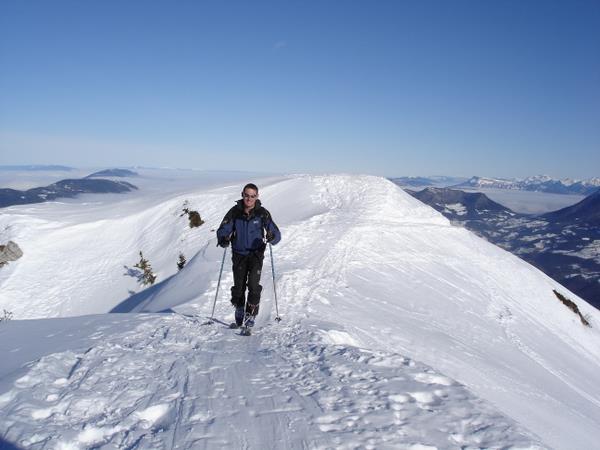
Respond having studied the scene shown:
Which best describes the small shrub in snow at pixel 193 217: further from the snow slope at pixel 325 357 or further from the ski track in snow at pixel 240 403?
the ski track in snow at pixel 240 403

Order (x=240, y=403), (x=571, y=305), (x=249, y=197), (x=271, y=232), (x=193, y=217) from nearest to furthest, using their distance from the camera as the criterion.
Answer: (x=240, y=403), (x=249, y=197), (x=271, y=232), (x=571, y=305), (x=193, y=217)

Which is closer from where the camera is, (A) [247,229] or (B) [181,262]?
(A) [247,229]

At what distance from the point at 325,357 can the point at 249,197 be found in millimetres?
4055

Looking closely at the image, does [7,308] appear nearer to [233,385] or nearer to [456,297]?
[233,385]

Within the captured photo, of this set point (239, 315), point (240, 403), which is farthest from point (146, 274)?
point (240, 403)

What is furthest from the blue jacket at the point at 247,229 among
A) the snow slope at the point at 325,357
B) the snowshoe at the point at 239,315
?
the snow slope at the point at 325,357

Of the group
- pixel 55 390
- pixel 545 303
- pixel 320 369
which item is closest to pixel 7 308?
pixel 55 390

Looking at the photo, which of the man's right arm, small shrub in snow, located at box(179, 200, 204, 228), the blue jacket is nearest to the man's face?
the blue jacket

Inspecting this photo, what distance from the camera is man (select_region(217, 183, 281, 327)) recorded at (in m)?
9.37

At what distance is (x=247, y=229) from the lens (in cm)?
937

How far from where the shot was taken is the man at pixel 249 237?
30.7 feet

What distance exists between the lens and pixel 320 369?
676 cm

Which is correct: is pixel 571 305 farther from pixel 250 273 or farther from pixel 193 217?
pixel 193 217

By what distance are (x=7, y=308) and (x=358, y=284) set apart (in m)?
20.9
